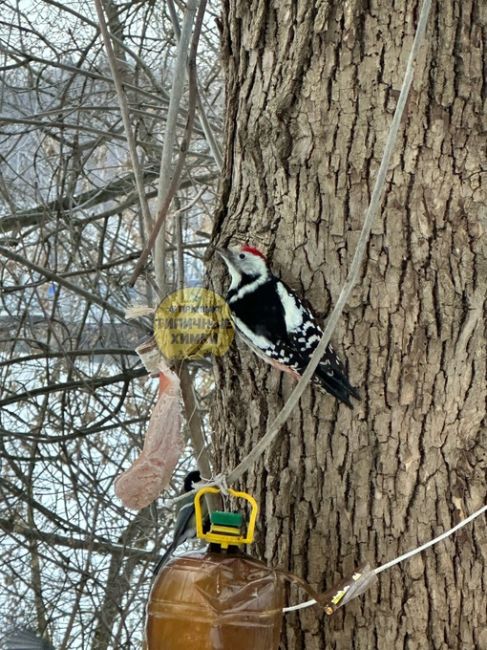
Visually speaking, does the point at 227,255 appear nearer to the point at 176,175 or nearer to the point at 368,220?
the point at 176,175

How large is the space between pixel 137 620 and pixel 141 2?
219 centimetres

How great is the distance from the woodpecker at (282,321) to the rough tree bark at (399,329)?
0.03 metres

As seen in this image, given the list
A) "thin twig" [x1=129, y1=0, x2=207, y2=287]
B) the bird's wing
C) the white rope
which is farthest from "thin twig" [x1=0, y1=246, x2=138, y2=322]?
the white rope

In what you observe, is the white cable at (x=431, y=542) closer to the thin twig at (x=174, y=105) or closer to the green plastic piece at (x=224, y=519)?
the green plastic piece at (x=224, y=519)

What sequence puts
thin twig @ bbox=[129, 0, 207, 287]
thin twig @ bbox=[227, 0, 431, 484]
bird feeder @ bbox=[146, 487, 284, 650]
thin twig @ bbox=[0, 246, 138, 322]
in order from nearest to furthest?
thin twig @ bbox=[227, 0, 431, 484]
bird feeder @ bbox=[146, 487, 284, 650]
thin twig @ bbox=[129, 0, 207, 287]
thin twig @ bbox=[0, 246, 138, 322]

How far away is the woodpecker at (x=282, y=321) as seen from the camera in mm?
1178

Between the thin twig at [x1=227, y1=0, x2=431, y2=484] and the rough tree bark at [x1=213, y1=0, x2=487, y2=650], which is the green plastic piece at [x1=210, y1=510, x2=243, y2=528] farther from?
the rough tree bark at [x1=213, y1=0, x2=487, y2=650]

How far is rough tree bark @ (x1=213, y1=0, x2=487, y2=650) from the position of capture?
119 centimetres

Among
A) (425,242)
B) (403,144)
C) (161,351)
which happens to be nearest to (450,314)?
(425,242)

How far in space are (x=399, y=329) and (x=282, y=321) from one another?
172 mm

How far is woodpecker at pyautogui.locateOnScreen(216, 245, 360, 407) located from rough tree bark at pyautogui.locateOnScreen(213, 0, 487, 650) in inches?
1.2

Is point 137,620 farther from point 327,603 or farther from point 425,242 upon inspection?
point 425,242

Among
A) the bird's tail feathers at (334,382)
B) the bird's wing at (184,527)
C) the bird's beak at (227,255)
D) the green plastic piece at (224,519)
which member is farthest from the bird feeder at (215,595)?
the bird's beak at (227,255)

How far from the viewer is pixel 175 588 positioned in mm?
1029
